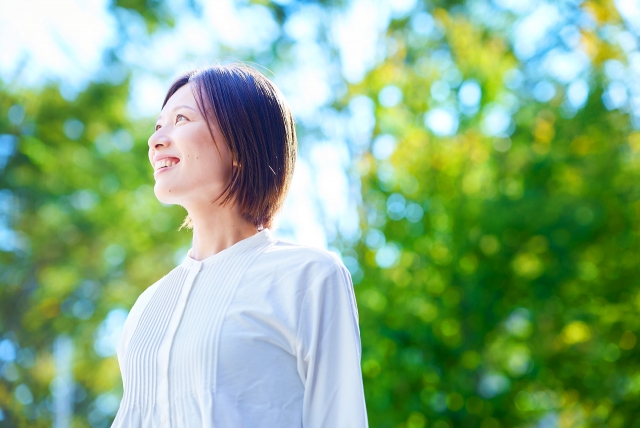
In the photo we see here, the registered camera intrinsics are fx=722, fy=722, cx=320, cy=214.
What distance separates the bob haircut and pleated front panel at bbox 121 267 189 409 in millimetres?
208

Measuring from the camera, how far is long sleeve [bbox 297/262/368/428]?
115 cm

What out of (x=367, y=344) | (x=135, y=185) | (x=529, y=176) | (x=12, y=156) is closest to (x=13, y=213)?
(x=12, y=156)

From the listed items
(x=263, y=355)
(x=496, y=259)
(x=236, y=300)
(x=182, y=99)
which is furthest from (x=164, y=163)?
(x=496, y=259)

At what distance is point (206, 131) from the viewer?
140 cm

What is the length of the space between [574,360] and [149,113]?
6.28m

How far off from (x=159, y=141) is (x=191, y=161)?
9 centimetres

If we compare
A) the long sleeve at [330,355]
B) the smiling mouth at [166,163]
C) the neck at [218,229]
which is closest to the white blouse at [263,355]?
the long sleeve at [330,355]

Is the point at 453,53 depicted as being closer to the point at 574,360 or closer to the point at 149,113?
the point at 574,360

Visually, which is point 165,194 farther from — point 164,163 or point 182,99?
point 182,99

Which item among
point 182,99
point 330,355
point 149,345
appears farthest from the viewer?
point 182,99

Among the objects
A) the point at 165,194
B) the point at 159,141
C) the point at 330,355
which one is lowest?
the point at 330,355

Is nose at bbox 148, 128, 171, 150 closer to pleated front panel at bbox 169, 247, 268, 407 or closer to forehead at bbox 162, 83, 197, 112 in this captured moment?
forehead at bbox 162, 83, 197, 112

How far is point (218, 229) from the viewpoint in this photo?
4.75 feet

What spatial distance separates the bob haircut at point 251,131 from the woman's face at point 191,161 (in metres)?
0.02
